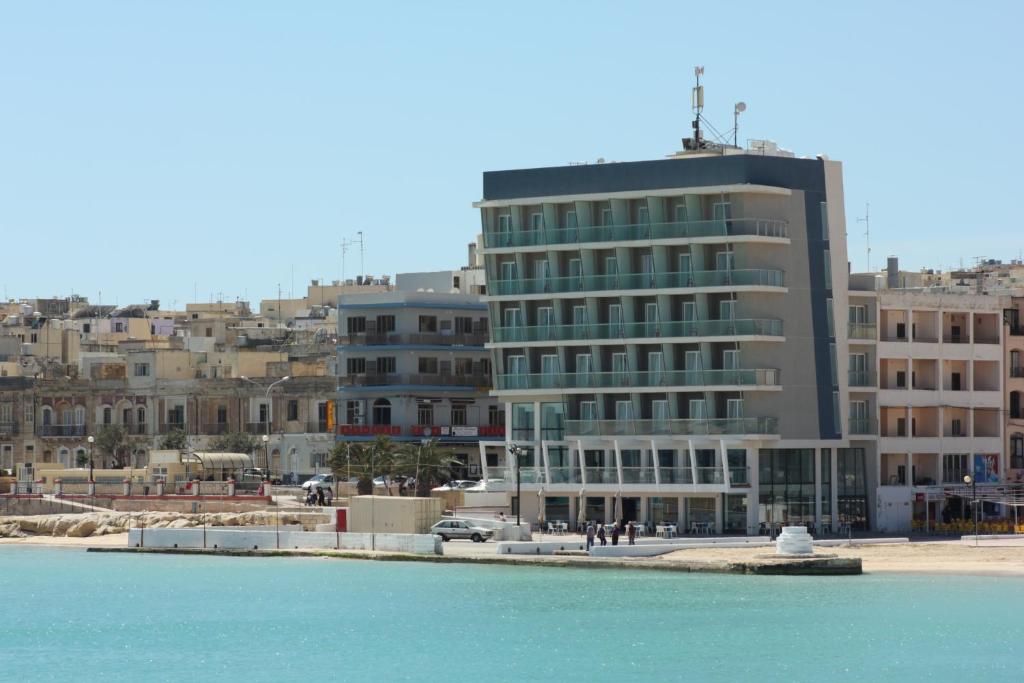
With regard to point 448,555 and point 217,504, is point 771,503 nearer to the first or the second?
point 448,555

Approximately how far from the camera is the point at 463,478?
104000 millimetres

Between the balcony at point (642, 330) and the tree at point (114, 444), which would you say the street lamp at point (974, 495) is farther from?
the tree at point (114, 444)

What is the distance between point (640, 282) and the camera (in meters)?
85.1

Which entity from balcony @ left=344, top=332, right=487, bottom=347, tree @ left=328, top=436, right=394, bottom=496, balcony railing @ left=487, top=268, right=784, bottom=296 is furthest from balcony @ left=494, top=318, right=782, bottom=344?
balcony @ left=344, top=332, right=487, bottom=347

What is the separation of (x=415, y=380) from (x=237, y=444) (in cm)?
1410

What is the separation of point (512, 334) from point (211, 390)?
3332cm

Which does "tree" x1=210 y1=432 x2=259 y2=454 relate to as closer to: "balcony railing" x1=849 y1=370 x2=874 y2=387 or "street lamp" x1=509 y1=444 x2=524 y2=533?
"street lamp" x1=509 y1=444 x2=524 y2=533

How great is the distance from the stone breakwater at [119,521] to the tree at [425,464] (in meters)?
5.53

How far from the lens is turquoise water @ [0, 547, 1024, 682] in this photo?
57125 mm

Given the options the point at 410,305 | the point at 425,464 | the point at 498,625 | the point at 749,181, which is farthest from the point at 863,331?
the point at 498,625

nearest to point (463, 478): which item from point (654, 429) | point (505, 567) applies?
point (654, 429)

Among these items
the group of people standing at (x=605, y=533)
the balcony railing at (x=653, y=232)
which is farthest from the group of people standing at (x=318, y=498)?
the group of people standing at (x=605, y=533)

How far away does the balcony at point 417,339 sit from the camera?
4136 inches

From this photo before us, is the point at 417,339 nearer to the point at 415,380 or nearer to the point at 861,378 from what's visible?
the point at 415,380
